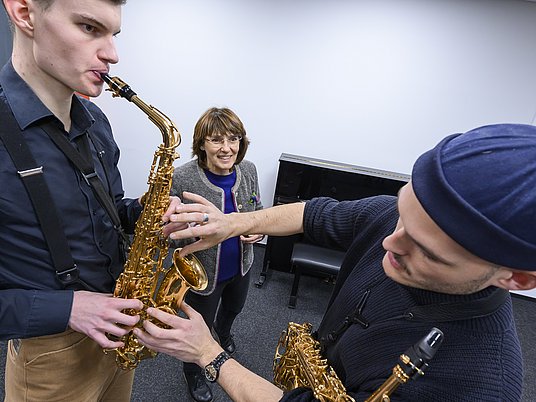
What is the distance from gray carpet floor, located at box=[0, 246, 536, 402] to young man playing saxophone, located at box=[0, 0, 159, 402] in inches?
47.3

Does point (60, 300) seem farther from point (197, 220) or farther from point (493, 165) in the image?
point (493, 165)

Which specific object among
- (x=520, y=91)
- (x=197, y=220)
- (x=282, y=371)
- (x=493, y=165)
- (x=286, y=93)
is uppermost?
(x=520, y=91)

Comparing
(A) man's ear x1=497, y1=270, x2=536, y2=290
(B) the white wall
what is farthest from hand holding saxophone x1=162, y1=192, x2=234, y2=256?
(B) the white wall

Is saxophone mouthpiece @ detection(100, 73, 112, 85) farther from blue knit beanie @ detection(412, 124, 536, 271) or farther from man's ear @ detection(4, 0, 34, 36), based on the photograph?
blue knit beanie @ detection(412, 124, 536, 271)

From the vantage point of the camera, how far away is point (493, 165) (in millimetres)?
669

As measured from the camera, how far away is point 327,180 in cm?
359

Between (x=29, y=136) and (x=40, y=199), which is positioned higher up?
(x=29, y=136)

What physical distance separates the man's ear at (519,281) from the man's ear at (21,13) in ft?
5.19

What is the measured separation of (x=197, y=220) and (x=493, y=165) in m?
1.04

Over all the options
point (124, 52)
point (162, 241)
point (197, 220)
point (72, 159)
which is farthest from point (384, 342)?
point (124, 52)

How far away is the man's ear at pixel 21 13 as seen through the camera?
3.17 feet

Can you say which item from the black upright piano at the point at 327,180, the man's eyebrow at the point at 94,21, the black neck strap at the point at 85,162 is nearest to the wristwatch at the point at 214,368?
the black neck strap at the point at 85,162

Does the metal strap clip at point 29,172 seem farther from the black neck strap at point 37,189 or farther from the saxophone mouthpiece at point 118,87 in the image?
the saxophone mouthpiece at point 118,87

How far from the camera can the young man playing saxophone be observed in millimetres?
1022
